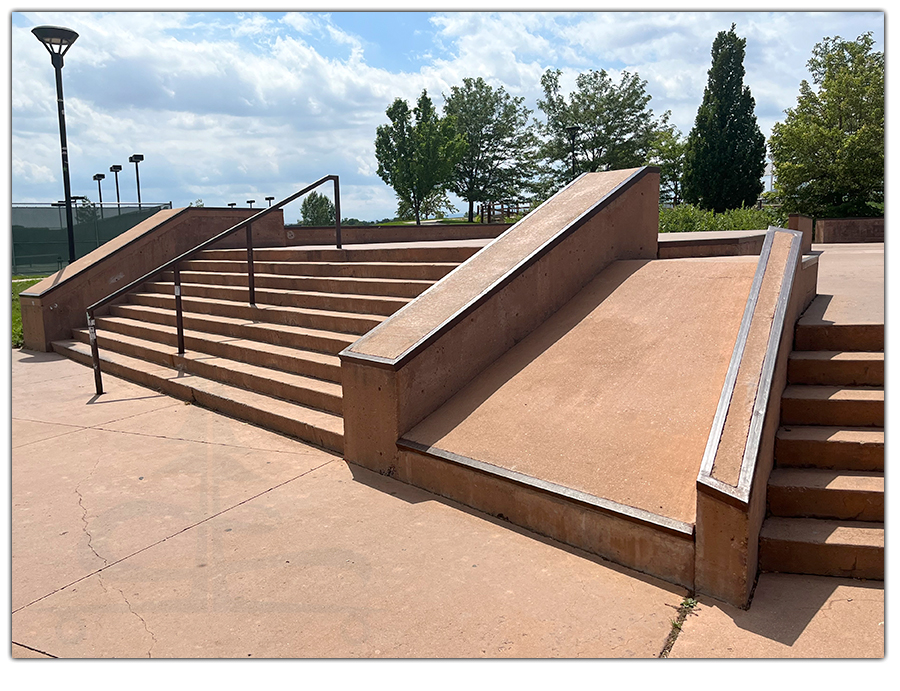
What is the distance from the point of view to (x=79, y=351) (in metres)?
9.00

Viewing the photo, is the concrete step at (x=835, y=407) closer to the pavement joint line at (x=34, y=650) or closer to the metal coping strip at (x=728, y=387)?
the metal coping strip at (x=728, y=387)

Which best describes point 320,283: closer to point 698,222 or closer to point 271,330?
point 271,330

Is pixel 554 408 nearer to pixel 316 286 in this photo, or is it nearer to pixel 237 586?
pixel 237 586

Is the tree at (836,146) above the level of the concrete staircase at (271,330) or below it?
above

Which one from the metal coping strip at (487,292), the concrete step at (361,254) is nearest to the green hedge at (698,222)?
the concrete step at (361,254)

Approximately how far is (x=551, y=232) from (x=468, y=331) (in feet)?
4.86

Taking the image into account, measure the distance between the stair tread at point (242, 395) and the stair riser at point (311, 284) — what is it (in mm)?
1697

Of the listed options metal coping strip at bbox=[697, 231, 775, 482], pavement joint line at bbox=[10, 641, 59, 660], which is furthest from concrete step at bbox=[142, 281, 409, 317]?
pavement joint line at bbox=[10, 641, 59, 660]

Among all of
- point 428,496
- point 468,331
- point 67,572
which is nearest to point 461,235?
point 468,331

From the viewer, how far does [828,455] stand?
149 inches

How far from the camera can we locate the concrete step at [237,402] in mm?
5242

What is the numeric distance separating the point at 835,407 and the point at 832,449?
0.38 metres

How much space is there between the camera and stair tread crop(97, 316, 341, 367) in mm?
6330

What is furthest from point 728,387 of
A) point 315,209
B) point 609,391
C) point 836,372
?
point 315,209
